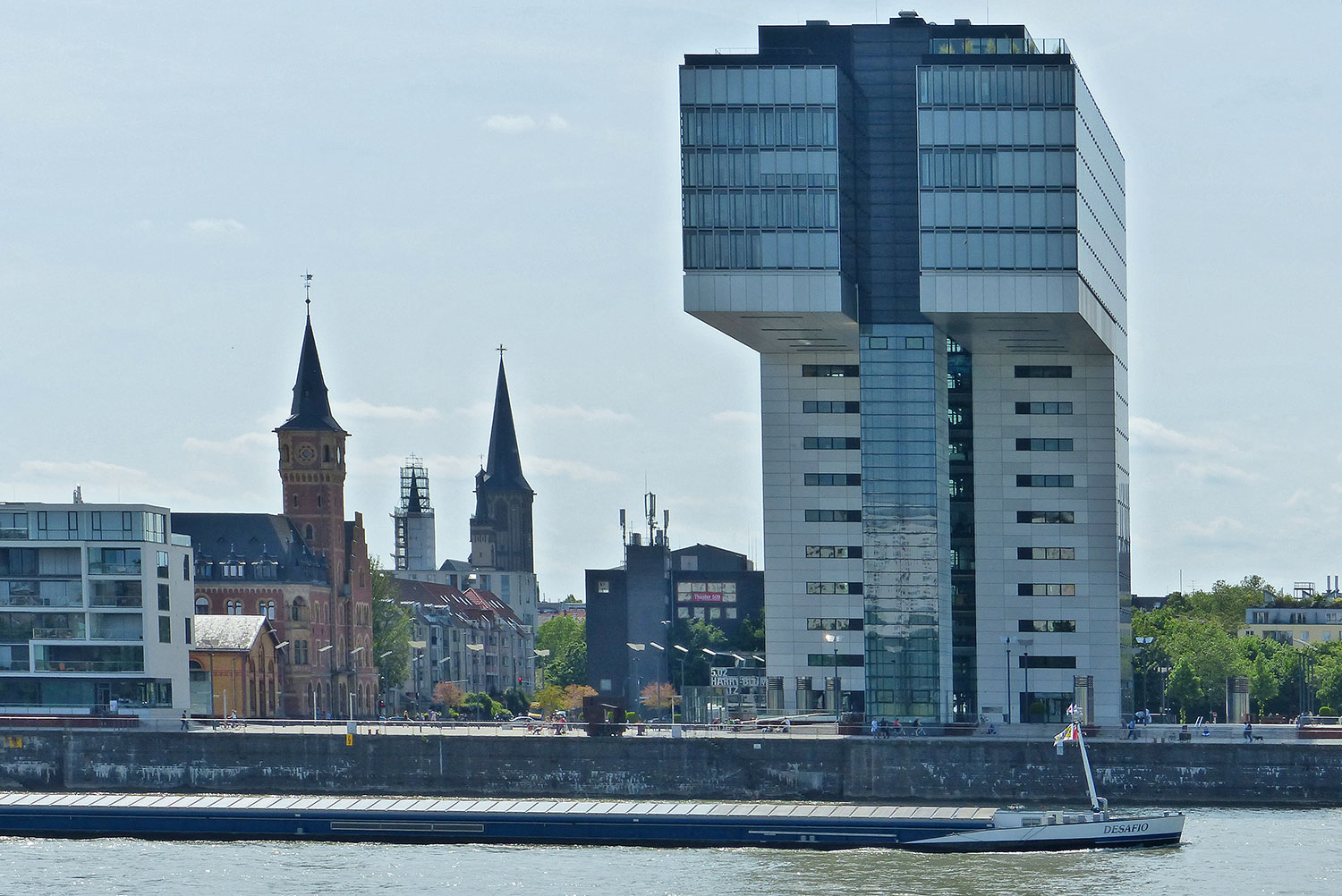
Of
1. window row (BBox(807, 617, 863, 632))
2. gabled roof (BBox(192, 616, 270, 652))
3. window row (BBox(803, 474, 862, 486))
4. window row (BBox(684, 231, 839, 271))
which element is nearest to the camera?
window row (BBox(684, 231, 839, 271))

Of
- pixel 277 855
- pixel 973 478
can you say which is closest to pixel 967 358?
pixel 973 478

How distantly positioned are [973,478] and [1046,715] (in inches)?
614

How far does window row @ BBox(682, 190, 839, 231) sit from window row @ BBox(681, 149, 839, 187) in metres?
0.63

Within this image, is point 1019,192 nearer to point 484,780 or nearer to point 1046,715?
point 1046,715

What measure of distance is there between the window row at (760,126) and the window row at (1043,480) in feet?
85.7

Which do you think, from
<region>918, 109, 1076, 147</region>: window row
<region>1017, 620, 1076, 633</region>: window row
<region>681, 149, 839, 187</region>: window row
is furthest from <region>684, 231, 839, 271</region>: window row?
<region>1017, 620, 1076, 633</region>: window row

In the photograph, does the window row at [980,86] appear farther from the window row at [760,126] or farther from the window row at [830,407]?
the window row at [830,407]

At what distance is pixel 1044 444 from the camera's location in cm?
15400

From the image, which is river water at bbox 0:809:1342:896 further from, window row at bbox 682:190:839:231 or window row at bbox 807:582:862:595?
window row at bbox 807:582:862:595

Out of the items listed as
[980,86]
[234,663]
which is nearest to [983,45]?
[980,86]

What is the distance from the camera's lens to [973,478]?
508 feet

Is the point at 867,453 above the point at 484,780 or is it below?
above

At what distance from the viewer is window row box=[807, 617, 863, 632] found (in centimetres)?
15625

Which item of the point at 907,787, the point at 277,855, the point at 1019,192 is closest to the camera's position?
the point at 277,855
